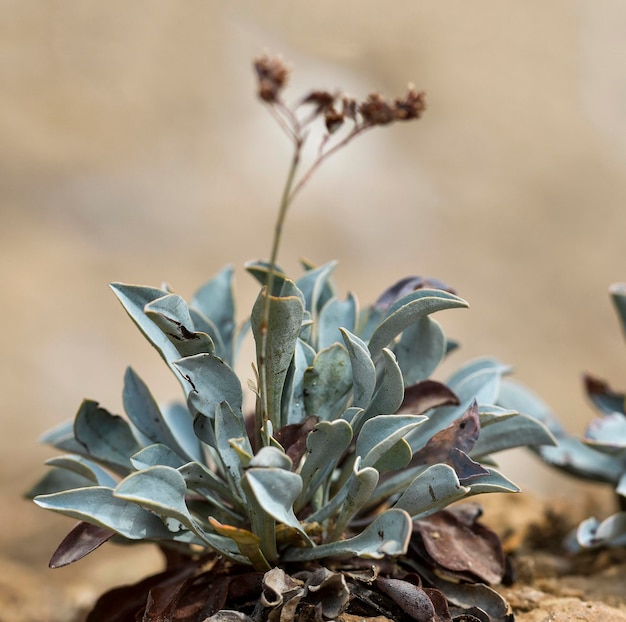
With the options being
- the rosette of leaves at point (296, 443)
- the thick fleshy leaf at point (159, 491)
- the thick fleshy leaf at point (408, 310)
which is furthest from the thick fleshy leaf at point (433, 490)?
the thick fleshy leaf at point (159, 491)

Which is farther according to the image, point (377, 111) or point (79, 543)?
point (79, 543)

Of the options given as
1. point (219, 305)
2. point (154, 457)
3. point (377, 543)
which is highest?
point (219, 305)

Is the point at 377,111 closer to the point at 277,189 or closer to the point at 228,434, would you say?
the point at 228,434

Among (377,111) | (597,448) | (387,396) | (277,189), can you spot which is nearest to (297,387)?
(387,396)

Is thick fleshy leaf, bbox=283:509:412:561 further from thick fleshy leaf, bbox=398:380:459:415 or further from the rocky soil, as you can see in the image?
the rocky soil

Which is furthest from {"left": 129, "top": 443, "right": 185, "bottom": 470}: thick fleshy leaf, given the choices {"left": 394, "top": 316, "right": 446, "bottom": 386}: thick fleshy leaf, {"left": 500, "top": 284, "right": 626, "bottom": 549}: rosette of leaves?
{"left": 500, "top": 284, "right": 626, "bottom": 549}: rosette of leaves

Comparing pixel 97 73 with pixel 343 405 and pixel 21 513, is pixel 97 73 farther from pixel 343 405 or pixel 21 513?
pixel 343 405

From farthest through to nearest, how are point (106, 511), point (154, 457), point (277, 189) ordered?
point (277, 189)
point (154, 457)
point (106, 511)

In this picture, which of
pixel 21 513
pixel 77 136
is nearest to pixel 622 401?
pixel 21 513
